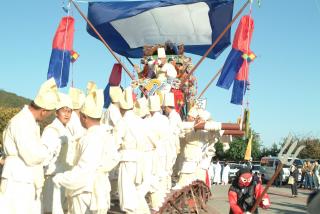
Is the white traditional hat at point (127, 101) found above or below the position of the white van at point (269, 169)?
above

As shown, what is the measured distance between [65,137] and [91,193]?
1.34 metres

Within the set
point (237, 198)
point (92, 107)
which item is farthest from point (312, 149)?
point (92, 107)

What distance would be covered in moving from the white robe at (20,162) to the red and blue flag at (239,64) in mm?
9320

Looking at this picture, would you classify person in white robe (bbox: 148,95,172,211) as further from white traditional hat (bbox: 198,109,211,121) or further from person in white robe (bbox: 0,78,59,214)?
person in white robe (bbox: 0,78,59,214)

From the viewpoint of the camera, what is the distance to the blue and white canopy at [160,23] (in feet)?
49.7

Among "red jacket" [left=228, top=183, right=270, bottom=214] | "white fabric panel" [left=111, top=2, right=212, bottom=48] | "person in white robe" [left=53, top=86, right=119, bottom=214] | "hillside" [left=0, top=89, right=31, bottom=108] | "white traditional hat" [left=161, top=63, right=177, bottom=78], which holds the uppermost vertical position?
"hillside" [left=0, top=89, right=31, bottom=108]

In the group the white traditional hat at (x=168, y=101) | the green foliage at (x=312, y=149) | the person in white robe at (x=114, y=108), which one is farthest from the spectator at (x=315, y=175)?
the green foliage at (x=312, y=149)

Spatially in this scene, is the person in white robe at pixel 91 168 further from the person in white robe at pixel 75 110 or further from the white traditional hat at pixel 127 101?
the person in white robe at pixel 75 110

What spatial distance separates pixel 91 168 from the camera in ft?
18.1

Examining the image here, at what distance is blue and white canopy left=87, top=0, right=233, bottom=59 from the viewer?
596 inches

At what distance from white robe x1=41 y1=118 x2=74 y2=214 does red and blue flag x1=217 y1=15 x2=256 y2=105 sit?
7603 millimetres

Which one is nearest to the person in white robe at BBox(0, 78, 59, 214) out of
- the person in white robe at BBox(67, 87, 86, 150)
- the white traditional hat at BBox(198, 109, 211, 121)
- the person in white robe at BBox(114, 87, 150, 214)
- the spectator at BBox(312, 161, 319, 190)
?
the person in white robe at BBox(114, 87, 150, 214)

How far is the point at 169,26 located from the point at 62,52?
442 centimetres

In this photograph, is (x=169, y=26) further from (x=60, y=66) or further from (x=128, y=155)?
(x=128, y=155)
